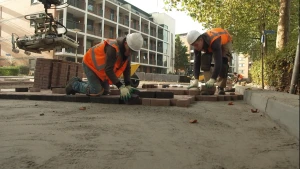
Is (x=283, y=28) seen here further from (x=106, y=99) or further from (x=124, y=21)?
(x=124, y=21)

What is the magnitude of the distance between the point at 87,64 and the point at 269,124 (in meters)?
3.25

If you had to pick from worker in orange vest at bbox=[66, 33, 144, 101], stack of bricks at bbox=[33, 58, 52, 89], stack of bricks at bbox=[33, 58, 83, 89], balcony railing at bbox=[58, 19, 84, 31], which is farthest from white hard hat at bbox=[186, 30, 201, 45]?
balcony railing at bbox=[58, 19, 84, 31]

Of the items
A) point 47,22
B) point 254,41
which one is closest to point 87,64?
point 47,22

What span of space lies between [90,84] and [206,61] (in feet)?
8.17

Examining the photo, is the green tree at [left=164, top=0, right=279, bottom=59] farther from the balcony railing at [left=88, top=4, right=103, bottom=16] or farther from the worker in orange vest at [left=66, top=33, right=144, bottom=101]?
the balcony railing at [left=88, top=4, right=103, bottom=16]

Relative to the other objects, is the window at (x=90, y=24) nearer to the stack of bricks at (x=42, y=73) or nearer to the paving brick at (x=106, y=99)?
the stack of bricks at (x=42, y=73)

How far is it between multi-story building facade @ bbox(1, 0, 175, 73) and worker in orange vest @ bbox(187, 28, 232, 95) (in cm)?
1580

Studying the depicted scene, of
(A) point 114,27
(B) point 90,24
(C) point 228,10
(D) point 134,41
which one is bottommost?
(D) point 134,41

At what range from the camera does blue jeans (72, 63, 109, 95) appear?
4.55 m

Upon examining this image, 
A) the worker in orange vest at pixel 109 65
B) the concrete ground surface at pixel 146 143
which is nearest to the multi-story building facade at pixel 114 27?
the worker in orange vest at pixel 109 65

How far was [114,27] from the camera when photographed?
38125 millimetres

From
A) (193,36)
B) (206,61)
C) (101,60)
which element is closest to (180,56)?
(206,61)

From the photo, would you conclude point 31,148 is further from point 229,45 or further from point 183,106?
point 229,45

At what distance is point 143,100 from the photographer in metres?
3.95
